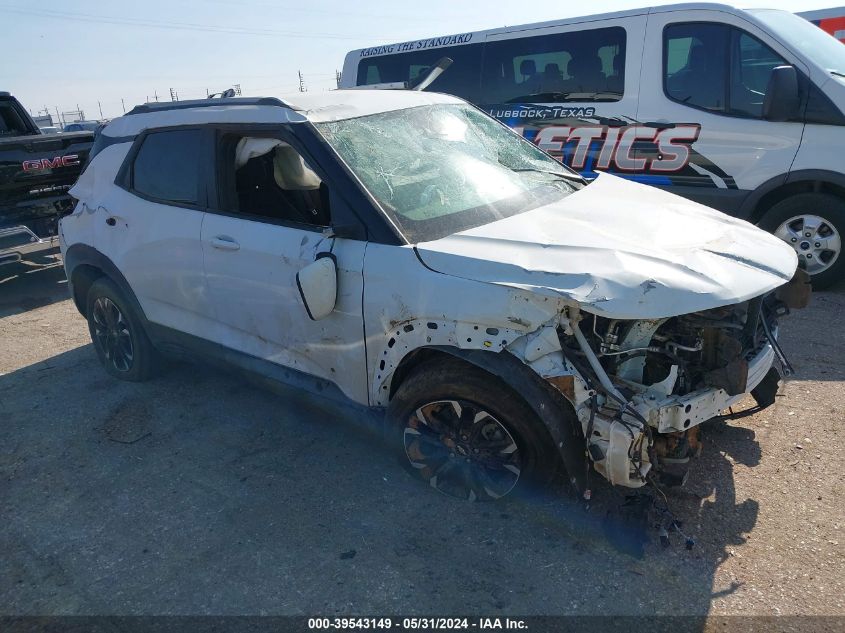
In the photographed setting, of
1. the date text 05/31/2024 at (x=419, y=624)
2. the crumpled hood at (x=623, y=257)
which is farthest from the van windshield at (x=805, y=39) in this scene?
the date text 05/31/2024 at (x=419, y=624)

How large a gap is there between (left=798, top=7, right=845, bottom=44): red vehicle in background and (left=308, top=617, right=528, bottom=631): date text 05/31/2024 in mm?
11653

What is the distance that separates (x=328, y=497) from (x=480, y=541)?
825 millimetres

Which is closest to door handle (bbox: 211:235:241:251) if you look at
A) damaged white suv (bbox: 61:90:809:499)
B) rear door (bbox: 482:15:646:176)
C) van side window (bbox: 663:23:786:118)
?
damaged white suv (bbox: 61:90:809:499)

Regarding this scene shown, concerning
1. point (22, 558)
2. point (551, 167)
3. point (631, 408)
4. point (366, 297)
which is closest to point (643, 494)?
point (631, 408)

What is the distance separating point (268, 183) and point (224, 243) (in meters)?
0.51

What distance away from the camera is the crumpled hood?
2471 mm

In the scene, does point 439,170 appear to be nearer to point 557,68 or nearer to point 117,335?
point 117,335

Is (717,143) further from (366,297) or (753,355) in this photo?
(366,297)

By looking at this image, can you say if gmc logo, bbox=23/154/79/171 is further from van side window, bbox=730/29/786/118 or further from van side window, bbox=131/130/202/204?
van side window, bbox=730/29/786/118

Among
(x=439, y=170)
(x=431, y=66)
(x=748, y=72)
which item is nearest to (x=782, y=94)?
(x=748, y=72)

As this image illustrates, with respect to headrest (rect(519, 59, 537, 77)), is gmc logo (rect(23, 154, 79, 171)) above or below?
below

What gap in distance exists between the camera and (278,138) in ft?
11.0

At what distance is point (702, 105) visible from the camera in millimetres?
5922

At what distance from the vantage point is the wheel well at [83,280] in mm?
4660
